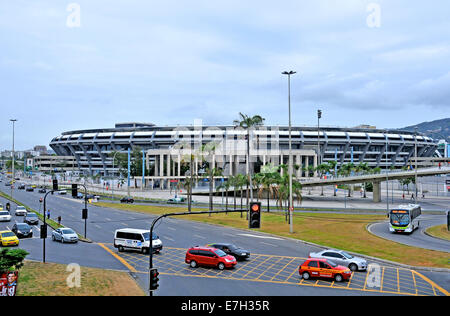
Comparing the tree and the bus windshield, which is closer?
the tree

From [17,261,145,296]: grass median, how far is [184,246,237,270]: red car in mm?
5609

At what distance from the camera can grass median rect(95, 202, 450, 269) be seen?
3272 cm

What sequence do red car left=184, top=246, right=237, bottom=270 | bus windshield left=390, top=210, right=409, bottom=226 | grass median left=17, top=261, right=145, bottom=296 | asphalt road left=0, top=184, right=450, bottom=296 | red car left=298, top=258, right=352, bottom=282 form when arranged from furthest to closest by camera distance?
bus windshield left=390, top=210, right=409, bottom=226
red car left=184, top=246, right=237, bottom=270
red car left=298, top=258, right=352, bottom=282
asphalt road left=0, top=184, right=450, bottom=296
grass median left=17, top=261, right=145, bottom=296

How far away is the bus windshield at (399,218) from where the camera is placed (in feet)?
147

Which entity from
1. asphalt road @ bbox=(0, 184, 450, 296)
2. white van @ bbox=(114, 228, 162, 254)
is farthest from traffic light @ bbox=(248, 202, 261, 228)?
white van @ bbox=(114, 228, 162, 254)

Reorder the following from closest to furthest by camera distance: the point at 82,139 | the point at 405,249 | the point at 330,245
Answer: the point at 405,249 < the point at 330,245 < the point at 82,139

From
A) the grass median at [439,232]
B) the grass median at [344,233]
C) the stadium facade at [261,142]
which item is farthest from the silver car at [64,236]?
Answer: the stadium facade at [261,142]

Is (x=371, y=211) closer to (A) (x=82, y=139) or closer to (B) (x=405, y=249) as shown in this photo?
(B) (x=405, y=249)

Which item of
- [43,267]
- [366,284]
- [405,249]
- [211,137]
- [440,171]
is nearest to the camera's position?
[366,284]

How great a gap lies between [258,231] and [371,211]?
28.1 m

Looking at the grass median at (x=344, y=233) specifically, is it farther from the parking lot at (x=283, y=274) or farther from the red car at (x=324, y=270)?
the red car at (x=324, y=270)

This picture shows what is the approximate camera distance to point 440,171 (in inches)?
3120

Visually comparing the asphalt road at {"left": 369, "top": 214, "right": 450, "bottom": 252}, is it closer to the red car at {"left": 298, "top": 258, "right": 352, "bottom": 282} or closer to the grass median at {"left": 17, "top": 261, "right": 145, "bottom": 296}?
the red car at {"left": 298, "top": 258, "right": 352, "bottom": 282}
